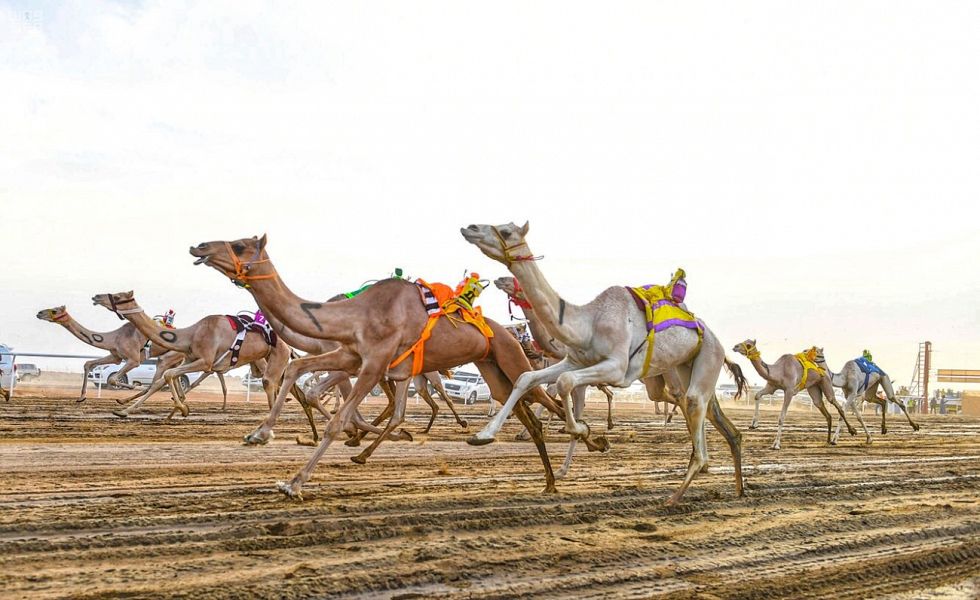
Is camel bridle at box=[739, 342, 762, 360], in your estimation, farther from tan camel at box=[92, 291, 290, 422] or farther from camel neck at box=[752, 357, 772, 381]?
tan camel at box=[92, 291, 290, 422]

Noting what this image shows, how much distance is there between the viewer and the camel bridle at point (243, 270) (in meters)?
10.0

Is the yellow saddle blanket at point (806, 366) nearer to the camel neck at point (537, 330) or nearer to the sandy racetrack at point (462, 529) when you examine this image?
the sandy racetrack at point (462, 529)

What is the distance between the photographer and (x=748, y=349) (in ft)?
82.2

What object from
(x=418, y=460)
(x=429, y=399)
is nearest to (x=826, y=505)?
(x=418, y=460)

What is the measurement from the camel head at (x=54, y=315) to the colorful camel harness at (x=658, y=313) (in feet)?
67.2

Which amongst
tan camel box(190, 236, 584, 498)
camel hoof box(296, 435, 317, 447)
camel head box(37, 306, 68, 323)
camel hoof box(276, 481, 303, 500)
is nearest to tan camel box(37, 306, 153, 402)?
camel head box(37, 306, 68, 323)

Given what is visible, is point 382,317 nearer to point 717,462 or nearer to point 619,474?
point 619,474

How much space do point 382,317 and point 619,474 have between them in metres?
4.31

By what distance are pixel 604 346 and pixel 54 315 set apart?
20.9 meters

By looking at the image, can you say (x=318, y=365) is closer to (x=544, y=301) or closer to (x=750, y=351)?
(x=544, y=301)

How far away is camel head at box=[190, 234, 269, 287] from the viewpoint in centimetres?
992

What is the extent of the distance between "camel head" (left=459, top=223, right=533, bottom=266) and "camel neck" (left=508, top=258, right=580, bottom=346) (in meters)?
0.10

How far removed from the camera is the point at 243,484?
10.6 meters

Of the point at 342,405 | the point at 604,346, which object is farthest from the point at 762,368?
the point at 342,405
